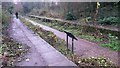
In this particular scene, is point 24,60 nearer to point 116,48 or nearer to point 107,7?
point 116,48

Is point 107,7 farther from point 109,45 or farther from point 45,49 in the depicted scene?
point 45,49

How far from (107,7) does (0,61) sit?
14.0 metres

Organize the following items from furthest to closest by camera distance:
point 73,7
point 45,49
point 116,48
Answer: point 73,7
point 116,48
point 45,49

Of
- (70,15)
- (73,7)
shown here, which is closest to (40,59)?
(70,15)

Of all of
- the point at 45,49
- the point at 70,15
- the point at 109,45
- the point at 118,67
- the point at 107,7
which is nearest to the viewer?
the point at 118,67

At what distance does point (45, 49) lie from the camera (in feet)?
21.5

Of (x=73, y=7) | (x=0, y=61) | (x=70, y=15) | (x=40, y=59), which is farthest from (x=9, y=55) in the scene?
(x=73, y=7)

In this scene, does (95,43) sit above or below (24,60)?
below

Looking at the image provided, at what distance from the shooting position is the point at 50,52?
613cm

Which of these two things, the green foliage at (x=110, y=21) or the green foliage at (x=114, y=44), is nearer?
the green foliage at (x=114, y=44)

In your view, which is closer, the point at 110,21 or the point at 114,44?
the point at 114,44

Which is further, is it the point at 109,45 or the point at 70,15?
the point at 70,15

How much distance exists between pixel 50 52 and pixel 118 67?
225cm

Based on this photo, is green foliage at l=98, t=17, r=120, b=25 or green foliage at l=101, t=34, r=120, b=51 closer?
green foliage at l=101, t=34, r=120, b=51
